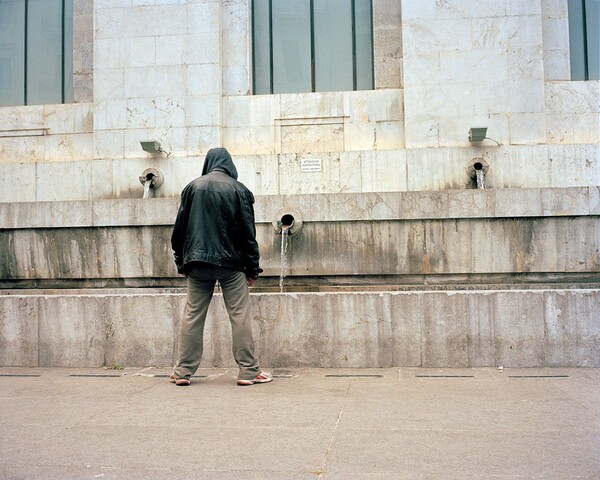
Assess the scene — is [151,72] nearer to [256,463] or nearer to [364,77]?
[364,77]

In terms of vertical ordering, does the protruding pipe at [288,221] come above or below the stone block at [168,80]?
below

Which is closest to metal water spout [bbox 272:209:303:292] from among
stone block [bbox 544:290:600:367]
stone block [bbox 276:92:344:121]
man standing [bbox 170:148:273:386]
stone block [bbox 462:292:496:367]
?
stone block [bbox 276:92:344:121]

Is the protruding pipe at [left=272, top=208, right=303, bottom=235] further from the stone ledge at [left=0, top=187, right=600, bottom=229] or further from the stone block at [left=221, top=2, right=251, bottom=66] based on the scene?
the stone block at [left=221, top=2, right=251, bottom=66]

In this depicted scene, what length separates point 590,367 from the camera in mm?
6750

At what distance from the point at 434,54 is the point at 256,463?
9.46 m

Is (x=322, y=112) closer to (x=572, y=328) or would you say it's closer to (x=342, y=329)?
(x=342, y=329)

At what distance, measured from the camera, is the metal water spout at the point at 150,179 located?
1162 centimetres

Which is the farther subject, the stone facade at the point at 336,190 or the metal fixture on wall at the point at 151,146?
the metal fixture on wall at the point at 151,146

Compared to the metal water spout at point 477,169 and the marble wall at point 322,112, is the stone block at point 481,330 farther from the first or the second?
the marble wall at point 322,112

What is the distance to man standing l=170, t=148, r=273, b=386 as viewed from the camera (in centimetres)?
618

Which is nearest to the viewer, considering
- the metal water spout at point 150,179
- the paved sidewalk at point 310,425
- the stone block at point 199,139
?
the paved sidewalk at point 310,425

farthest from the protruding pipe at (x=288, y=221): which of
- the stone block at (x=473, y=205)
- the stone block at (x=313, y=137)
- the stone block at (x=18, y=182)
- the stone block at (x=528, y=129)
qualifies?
the stone block at (x=18, y=182)

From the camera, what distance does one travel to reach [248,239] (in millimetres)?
6262

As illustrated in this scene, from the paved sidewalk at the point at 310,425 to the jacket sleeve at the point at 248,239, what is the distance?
1132 millimetres
